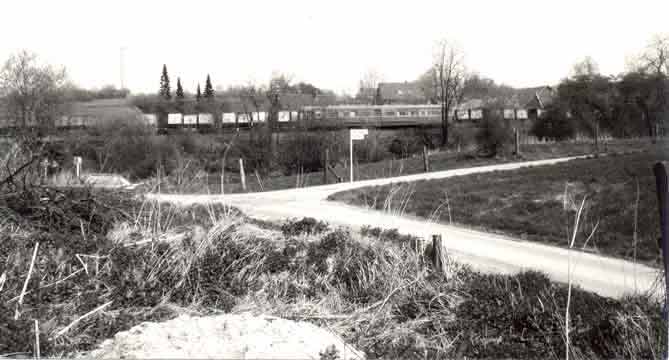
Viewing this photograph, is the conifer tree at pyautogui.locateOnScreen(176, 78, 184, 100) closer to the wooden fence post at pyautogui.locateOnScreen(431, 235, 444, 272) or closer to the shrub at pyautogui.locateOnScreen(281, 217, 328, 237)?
the shrub at pyautogui.locateOnScreen(281, 217, 328, 237)

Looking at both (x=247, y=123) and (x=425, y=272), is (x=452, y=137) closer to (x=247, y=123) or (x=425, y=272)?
(x=247, y=123)

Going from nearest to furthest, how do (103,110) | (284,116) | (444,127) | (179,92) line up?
1. (103,110)
2. (179,92)
3. (284,116)
4. (444,127)

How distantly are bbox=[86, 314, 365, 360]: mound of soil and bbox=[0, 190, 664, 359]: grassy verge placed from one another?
0.49 m

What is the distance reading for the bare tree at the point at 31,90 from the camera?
989 cm

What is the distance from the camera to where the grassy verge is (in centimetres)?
427

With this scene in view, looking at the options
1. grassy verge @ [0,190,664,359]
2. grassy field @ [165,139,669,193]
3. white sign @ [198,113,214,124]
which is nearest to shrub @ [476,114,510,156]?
grassy field @ [165,139,669,193]

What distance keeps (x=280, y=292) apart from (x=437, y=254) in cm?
187

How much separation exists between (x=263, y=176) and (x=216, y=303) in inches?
966

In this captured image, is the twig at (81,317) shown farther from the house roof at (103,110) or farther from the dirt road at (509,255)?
the house roof at (103,110)

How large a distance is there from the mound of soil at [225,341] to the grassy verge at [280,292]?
19.4 inches

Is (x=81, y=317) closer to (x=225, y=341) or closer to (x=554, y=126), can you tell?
(x=225, y=341)

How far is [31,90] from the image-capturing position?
14594 millimetres

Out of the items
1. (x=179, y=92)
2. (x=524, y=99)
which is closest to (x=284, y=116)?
(x=179, y=92)

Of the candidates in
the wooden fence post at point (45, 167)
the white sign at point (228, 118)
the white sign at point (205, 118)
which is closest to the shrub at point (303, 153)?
the white sign at point (205, 118)
